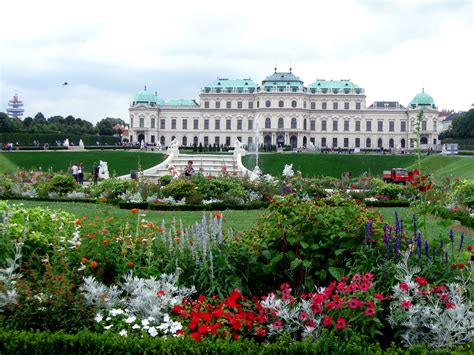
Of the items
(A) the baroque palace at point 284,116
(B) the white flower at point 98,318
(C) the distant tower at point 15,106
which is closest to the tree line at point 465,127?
(A) the baroque palace at point 284,116

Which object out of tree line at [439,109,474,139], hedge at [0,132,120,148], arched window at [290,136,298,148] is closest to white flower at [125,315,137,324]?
hedge at [0,132,120,148]

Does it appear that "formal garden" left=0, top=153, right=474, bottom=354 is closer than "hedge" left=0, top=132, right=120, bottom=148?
Yes

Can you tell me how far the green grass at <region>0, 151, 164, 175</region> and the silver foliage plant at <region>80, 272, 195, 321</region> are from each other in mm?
30342

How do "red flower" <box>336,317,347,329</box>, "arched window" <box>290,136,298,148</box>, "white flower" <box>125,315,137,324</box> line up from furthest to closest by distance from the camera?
"arched window" <box>290,136,298,148</box>
"white flower" <box>125,315,137,324</box>
"red flower" <box>336,317,347,329</box>

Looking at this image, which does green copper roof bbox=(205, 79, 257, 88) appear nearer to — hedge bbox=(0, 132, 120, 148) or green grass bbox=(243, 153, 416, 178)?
hedge bbox=(0, 132, 120, 148)

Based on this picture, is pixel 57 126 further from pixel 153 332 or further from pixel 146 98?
pixel 153 332

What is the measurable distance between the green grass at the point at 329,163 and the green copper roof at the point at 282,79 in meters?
36.3

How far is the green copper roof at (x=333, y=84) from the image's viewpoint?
7962 centimetres

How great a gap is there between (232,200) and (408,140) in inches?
2755

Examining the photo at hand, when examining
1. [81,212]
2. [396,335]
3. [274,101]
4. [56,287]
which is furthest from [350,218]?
[274,101]

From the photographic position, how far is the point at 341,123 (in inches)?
3189

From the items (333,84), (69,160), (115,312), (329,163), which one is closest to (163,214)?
(115,312)

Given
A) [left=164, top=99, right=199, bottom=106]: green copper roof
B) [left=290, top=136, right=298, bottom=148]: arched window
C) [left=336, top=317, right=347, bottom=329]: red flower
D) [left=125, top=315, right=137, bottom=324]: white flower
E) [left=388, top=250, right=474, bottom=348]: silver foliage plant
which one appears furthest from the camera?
[left=164, top=99, right=199, bottom=106]: green copper roof

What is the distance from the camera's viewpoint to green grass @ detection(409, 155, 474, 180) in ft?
96.6
